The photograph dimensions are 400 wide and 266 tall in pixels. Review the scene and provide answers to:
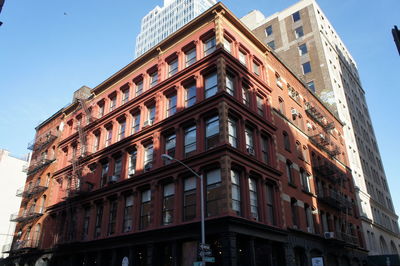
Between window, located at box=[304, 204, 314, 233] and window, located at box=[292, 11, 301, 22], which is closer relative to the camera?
window, located at box=[304, 204, 314, 233]

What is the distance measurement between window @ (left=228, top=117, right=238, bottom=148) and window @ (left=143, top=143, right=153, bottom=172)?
781 cm

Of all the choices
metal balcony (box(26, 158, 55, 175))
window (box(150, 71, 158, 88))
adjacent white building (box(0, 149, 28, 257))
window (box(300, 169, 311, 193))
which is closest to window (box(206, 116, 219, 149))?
window (box(150, 71, 158, 88))

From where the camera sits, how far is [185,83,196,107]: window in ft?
94.9

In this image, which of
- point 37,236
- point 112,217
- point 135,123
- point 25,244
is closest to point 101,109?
point 135,123

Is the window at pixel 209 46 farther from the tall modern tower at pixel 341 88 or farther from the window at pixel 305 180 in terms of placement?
the tall modern tower at pixel 341 88

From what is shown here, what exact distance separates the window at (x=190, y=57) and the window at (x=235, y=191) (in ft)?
37.8

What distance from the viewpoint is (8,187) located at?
2194 inches

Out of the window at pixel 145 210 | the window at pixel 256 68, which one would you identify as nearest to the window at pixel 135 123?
the window at pixel 145 210

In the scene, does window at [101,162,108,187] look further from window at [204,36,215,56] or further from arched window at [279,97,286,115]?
arched window at [279,97,286,115]

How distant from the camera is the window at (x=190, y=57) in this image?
102 ft

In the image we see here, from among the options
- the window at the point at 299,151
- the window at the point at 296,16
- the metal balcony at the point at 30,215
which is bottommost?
the metal balcony at the point at 30,215

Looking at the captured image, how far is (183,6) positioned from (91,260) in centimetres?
15444

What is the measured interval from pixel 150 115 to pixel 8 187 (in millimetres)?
36100

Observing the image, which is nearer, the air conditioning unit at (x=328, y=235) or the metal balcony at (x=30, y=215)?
the air conditioning unit at (x=328, y=235)
